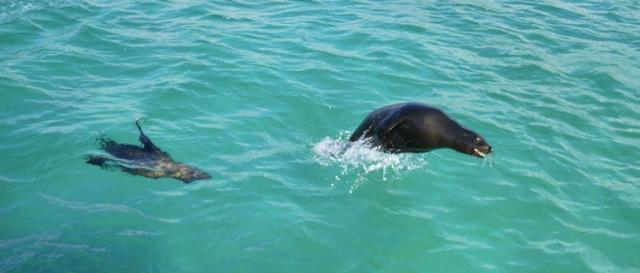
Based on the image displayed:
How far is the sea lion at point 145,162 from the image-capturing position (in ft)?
27.5

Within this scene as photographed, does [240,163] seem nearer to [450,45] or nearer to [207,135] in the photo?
[207,135]

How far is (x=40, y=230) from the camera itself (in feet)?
24.2

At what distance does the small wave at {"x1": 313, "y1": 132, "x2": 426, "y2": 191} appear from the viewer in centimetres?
840

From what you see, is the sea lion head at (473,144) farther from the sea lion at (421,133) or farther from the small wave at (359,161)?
the small wave at (359,161)

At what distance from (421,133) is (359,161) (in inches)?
65.5

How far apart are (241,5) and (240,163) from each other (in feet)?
28.3

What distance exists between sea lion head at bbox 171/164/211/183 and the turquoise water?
0.13m

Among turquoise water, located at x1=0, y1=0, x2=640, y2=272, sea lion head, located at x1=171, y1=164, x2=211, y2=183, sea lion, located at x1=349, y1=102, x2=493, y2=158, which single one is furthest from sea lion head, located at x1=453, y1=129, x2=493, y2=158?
sea lion head, located at x1=171, y1=164, x2=211, y2=183

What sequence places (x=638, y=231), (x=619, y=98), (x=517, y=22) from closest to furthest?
(x=638, y=231)
(x=619, y=98)
(x=517, y=22)

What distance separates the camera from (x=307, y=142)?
9625mm

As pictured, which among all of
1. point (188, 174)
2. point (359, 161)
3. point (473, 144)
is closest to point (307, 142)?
point (359, 161)

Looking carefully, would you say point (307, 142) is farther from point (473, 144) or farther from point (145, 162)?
point (473, 144)

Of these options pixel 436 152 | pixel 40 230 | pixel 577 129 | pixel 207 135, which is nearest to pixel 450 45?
pixel 577 129

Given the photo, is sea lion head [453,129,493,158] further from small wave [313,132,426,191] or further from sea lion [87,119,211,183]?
sea lion [87,119,211,183]
